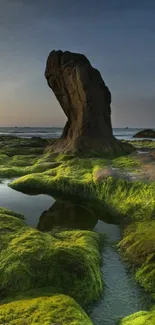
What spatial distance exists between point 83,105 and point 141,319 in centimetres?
2067

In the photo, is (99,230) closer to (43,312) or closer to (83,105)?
(43,312)

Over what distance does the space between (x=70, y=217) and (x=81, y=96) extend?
49.1ft

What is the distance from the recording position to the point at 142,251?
7.01 metres

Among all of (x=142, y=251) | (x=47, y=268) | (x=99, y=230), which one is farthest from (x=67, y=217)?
(x=47, y=268)

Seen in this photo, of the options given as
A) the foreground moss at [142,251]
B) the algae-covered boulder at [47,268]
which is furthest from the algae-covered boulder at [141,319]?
the foreground moss at [142,251]

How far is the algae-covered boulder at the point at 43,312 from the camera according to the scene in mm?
4184

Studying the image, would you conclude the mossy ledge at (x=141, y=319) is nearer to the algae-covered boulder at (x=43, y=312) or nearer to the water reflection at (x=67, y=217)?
the algae-covered boulder at (x=43, y=312)

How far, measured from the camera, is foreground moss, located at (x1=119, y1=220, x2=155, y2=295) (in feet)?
20.4

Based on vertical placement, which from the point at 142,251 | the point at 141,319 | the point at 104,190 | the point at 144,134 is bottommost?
the point at 141,319

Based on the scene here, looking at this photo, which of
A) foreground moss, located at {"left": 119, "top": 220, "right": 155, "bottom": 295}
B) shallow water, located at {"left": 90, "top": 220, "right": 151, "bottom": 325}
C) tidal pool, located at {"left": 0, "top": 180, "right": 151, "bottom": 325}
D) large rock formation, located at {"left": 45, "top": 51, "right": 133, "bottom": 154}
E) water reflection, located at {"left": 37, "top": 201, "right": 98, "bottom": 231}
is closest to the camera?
shallow water, located at {"left": 90, "top": 220, "right": 151, "bottom": 325}

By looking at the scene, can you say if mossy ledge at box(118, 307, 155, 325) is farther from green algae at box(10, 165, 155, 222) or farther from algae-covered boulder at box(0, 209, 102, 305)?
green algae at box(10, 165, 155, 222)

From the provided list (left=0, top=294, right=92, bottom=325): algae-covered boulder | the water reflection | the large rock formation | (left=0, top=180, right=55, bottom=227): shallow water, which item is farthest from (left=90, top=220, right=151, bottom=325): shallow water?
the large rock formation

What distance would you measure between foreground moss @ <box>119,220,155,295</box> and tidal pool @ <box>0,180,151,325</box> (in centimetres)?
18

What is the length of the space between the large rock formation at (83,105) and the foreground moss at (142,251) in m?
15.3
